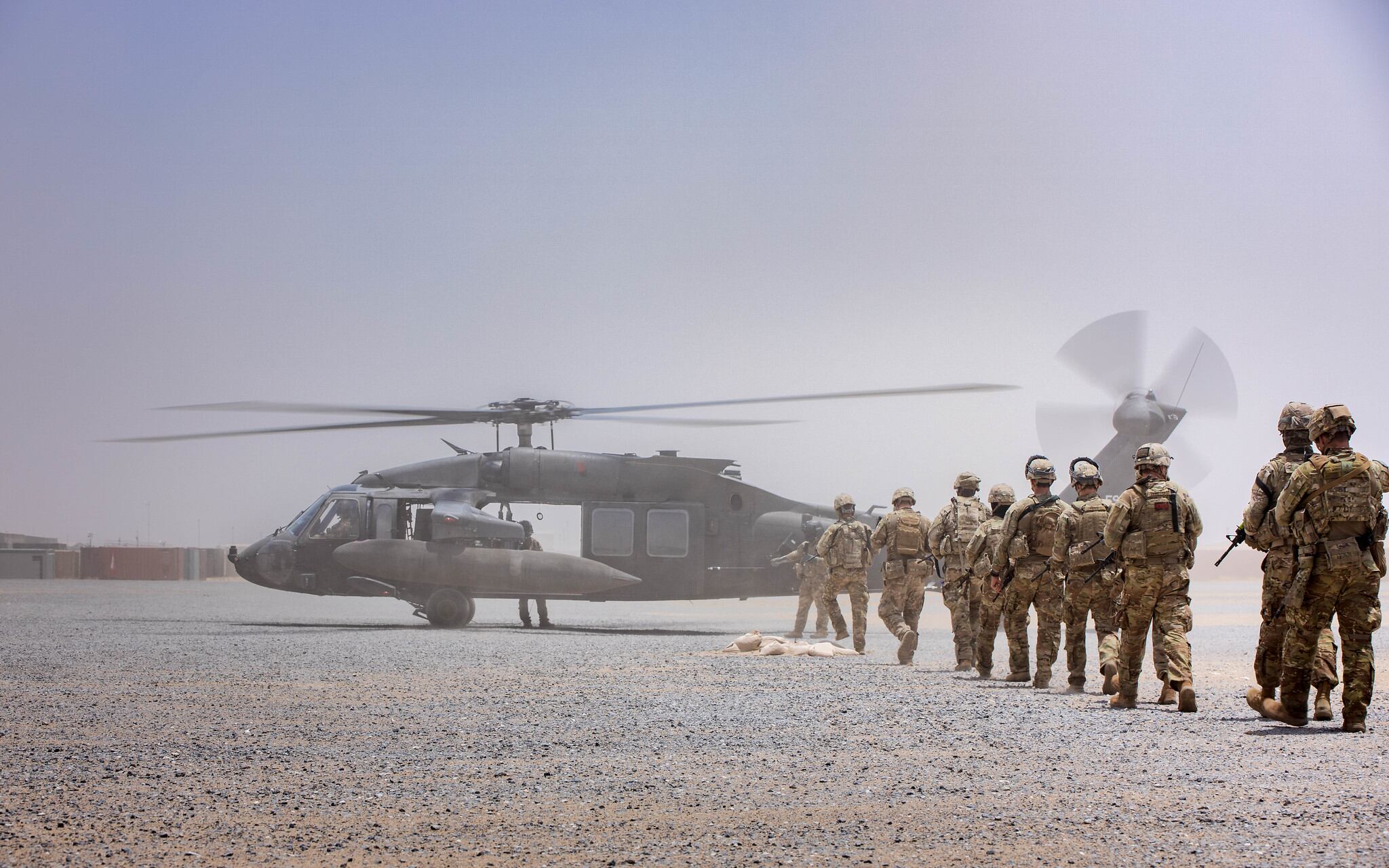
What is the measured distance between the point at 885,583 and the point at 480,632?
5.81m

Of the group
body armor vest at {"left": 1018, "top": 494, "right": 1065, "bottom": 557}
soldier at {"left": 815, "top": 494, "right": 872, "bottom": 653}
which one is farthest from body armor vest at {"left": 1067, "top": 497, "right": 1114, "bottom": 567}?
soldier at {"left": 815, "top": 494, "right": 872, "bottom": 653}

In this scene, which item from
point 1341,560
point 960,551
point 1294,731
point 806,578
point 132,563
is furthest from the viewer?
point 132,563

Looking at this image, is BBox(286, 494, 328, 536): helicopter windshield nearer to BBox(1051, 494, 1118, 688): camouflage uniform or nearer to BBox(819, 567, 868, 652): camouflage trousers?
BBox(819, 567, 868, 652): camouflage trousers

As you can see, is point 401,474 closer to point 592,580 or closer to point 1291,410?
point 592,580

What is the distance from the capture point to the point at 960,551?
1183cm

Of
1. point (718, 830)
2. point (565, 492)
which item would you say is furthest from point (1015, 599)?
point (565, 492)

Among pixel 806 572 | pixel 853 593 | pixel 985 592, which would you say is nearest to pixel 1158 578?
pixel 985 592

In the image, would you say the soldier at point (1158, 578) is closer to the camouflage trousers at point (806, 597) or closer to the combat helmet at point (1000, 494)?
the combat helmet at point (1000, 494)

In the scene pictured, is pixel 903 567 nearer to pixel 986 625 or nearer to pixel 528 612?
→ pixel 986 625

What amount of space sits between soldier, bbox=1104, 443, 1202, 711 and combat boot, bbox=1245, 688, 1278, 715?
59 centimetres

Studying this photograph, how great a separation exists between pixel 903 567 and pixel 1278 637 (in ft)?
17.2

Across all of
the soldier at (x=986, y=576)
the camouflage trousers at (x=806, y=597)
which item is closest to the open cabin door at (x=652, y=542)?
the camouflage trousers at (x=806, y=597)

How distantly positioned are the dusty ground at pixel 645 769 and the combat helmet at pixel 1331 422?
1.79 metres

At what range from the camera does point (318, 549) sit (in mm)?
16297
